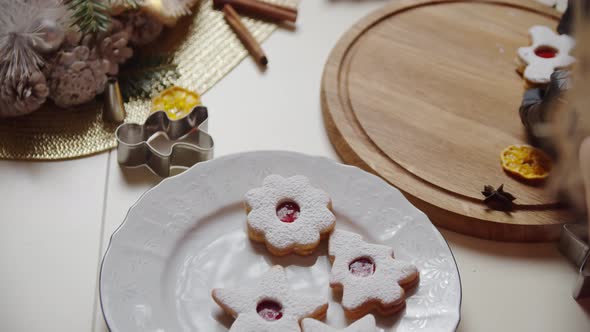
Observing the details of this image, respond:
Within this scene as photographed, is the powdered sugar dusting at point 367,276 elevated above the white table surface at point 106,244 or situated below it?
above

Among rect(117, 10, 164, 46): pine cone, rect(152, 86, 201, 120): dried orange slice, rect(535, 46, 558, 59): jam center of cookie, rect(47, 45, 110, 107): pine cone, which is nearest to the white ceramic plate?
rect(152, 86, 201, 120): dried orange slice

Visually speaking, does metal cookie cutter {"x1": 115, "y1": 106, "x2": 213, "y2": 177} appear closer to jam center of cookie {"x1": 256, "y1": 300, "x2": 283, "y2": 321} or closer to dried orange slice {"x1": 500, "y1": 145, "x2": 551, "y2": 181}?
jam center of cookie {"x1": 256, "y1": 300, "x2": 283, "y2": 321}

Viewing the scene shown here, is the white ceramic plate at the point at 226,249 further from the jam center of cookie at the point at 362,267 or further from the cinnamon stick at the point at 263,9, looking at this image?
the cinnamon stick at the point at 263,9

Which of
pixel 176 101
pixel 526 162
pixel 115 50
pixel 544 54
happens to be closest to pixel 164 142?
pixel 176 101

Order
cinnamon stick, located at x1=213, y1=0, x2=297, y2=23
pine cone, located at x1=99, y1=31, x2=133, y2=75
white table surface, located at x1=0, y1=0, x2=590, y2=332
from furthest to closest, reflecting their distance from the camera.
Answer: cinnamon stick, located at x1=213, y1=0, x2=297, y2=23, pine cone, located at x1=99, y1=31, x2=133, y2=75, white table surface, located at x1=0, y1=0, x2=590, y2=332

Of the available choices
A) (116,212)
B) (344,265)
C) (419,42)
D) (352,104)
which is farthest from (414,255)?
(419,42)

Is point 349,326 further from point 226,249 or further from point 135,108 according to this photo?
point 135,108

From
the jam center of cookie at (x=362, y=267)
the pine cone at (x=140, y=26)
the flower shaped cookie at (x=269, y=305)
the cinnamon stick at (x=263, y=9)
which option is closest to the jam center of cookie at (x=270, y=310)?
the flower shaped cookie at (x=269, y=305)
